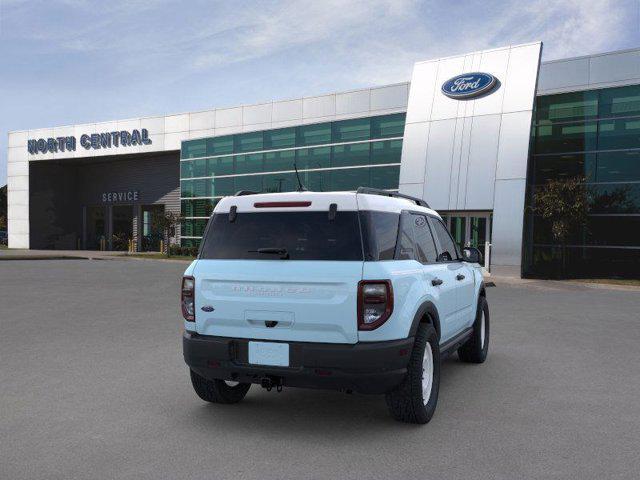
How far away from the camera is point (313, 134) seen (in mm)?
31422

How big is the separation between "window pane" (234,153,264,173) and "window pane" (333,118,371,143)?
212 inches

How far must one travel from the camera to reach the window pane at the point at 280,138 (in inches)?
1272

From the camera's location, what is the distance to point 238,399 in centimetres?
555

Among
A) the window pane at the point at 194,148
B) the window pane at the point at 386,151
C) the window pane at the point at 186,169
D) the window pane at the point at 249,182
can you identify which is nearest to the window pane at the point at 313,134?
the window pane at the point at 386,151

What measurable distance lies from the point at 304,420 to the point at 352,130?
25.7 metres

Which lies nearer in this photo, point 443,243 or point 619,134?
point 443,243

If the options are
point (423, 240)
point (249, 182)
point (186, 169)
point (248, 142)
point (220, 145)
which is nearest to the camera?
point (423, 240)

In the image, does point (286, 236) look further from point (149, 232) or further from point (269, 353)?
point (149, 232)

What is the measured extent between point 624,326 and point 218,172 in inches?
1127

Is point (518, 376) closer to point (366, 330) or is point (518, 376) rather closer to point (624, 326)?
point (366, 330)

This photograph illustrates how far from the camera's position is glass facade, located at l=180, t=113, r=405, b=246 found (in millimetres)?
28688

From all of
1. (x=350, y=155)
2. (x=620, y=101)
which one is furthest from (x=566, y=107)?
(x=350, y=155)

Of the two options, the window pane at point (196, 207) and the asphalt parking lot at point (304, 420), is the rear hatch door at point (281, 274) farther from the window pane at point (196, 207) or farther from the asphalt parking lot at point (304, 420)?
the window pane at point (196, 207)

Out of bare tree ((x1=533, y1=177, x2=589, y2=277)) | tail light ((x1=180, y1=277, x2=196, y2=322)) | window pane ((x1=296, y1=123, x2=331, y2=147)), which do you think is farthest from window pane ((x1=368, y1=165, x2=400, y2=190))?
tail light ((x1=180, y1=277, x2=196, y2=322))
